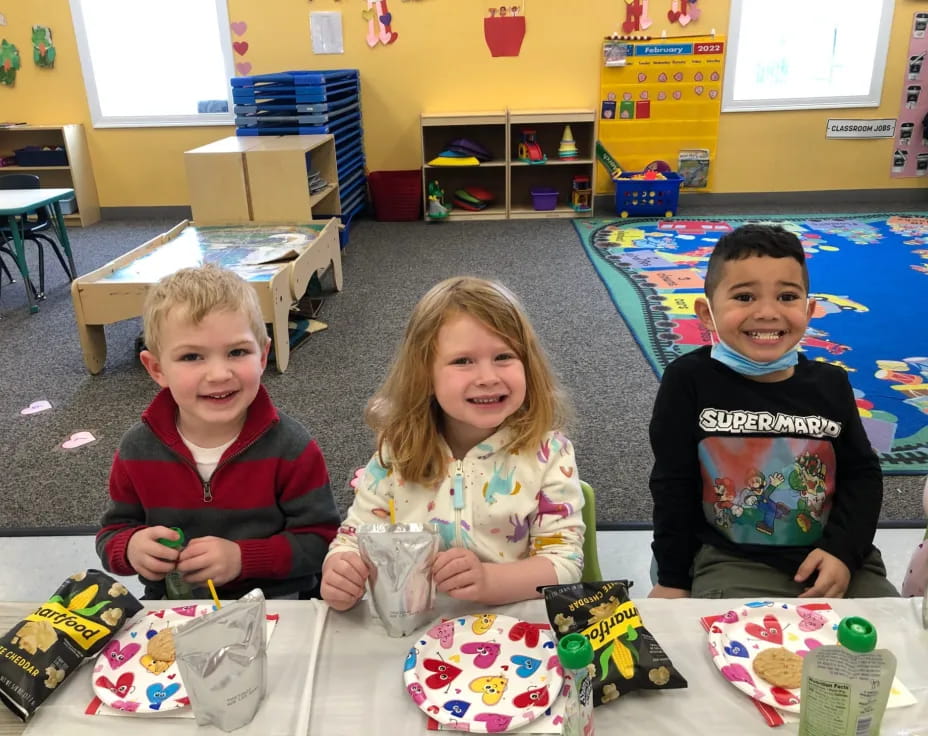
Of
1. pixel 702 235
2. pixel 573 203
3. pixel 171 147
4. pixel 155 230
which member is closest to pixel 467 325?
pixel 702 235

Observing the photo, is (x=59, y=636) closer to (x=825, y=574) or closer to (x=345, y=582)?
(x=345, y=582)

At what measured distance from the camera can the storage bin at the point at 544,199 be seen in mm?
5184

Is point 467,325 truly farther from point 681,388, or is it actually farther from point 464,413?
point 681,388

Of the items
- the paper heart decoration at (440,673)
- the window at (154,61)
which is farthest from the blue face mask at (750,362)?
the window at (154,61)

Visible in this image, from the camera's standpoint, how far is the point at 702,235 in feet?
14.9

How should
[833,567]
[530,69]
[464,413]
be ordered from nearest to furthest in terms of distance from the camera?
[464,413]
[833,567]
[530,69]

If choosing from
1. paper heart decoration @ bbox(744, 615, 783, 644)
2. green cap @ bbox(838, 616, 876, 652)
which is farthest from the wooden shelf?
green cap @ bbox(838, 616, 876, 652)

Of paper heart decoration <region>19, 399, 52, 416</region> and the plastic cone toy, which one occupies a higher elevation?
the plastic cone toy

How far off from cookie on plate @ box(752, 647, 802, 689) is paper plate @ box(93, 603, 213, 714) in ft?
1.82

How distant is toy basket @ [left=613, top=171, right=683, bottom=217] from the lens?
4.99 meters

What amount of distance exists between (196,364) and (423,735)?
61cm

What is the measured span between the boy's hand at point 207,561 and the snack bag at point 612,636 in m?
0.47

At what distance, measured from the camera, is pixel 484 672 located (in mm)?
758

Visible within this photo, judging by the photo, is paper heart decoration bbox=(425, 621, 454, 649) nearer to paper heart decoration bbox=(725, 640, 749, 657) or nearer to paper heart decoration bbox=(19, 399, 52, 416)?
paper heart decoration bbox=(725, 640, 749, 657)
